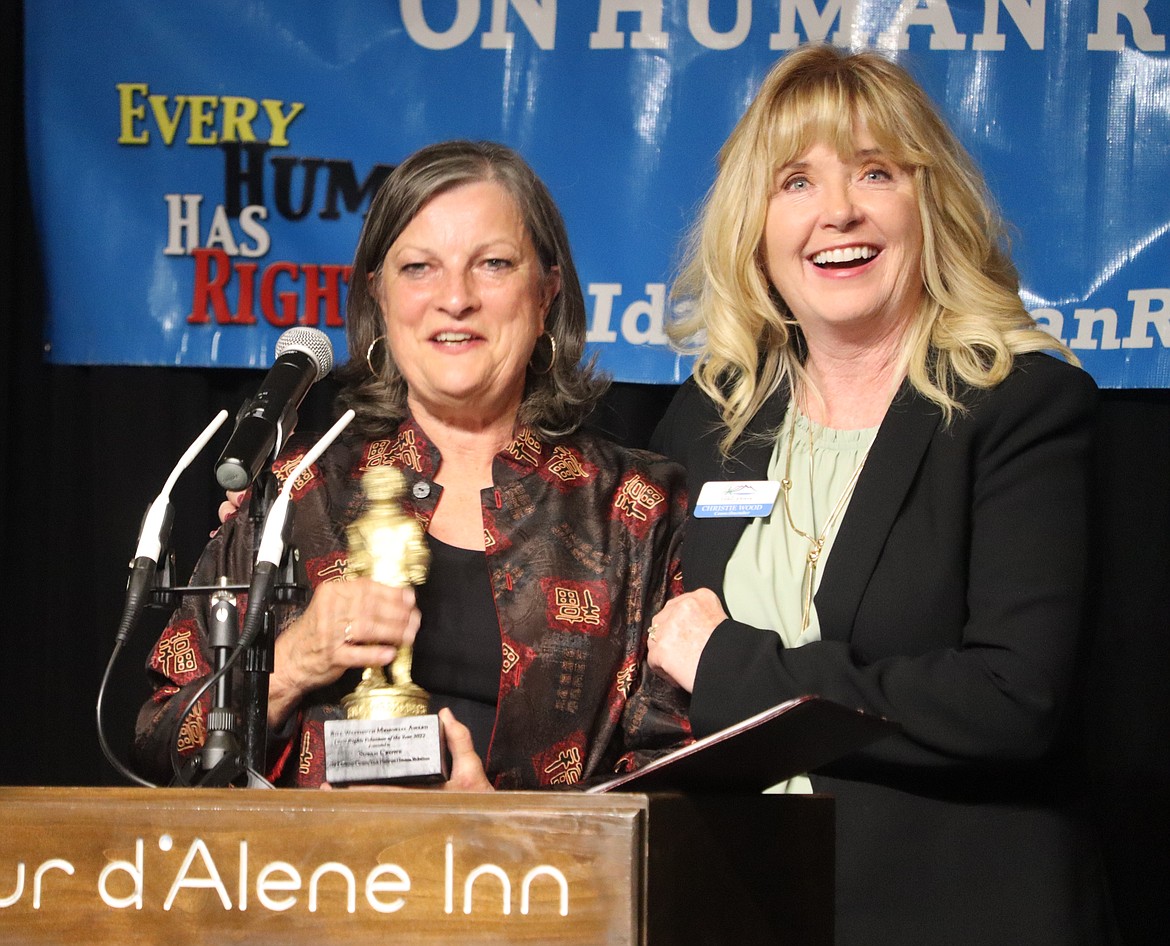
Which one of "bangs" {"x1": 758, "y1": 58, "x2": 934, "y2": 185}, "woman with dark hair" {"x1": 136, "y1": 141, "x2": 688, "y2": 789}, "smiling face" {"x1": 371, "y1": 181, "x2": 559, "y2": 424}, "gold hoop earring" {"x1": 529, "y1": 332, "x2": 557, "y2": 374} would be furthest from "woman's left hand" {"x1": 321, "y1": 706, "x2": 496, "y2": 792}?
"bangs" {"x1": 758, "y1": 58, "x2": 934, "y2": 185}

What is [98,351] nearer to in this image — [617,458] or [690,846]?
[617,458]

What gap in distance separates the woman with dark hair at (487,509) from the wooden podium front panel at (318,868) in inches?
27.7

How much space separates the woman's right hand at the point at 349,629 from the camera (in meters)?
1.88

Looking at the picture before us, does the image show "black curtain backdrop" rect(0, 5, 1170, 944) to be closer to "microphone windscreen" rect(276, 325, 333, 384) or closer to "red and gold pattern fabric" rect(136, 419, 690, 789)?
"red and gold pattern fabric" rect(136, 419, 690, 789)

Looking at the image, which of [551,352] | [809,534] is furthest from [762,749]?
[551,352]

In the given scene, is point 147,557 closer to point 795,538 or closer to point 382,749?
point 382,749

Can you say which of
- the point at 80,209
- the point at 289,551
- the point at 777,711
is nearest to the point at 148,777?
the point at 289,551

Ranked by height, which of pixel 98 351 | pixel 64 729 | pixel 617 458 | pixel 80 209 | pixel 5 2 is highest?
pixel 5 2

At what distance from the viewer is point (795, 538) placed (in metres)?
2.13

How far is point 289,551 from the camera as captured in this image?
1.67 metres

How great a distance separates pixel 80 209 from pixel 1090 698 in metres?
2.45

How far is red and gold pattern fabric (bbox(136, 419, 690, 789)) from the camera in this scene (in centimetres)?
213

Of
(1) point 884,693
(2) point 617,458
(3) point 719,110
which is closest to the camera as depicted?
(1) point 884,693

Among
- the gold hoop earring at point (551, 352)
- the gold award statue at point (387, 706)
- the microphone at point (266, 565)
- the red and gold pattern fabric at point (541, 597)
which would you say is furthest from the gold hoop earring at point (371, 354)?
the microphone at point (266, 565)
